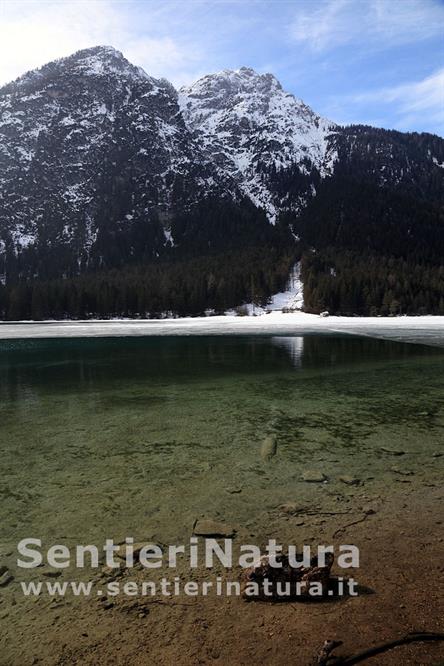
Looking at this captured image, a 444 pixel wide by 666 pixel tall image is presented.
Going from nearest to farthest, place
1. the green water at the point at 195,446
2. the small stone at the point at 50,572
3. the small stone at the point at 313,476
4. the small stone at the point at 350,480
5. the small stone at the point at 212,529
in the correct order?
the small stone at the point at 50,572 < the small stone at the point at 212,529 < the green water at the point at 195,446 < the small stone at the point at 350,480 < the small stone at the point at 313,476

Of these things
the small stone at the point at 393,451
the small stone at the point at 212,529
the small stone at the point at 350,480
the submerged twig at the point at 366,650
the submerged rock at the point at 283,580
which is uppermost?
the submerged twig at the point at 366,650

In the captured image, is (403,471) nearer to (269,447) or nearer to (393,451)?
(393,451)

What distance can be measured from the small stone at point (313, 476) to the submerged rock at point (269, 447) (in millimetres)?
1243

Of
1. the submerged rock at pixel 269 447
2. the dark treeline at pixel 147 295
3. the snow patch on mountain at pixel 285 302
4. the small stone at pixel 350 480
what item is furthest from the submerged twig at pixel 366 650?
the dark treeline at pixel 147 295

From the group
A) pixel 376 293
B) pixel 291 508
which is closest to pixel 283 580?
pixel 291 508

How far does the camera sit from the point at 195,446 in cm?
1068

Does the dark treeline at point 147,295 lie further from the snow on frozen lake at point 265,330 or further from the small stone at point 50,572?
the small stone at point 50,572

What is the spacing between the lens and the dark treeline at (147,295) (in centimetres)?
13125

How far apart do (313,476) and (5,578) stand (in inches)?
228

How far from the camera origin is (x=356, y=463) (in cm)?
916

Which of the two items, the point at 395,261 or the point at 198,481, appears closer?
the point at 198,481

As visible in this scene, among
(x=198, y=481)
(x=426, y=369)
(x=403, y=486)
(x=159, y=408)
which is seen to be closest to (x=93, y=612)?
(x=198, y=481)

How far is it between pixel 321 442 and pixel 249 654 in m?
7.30

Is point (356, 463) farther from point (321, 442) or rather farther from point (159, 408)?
point (159, 408)
